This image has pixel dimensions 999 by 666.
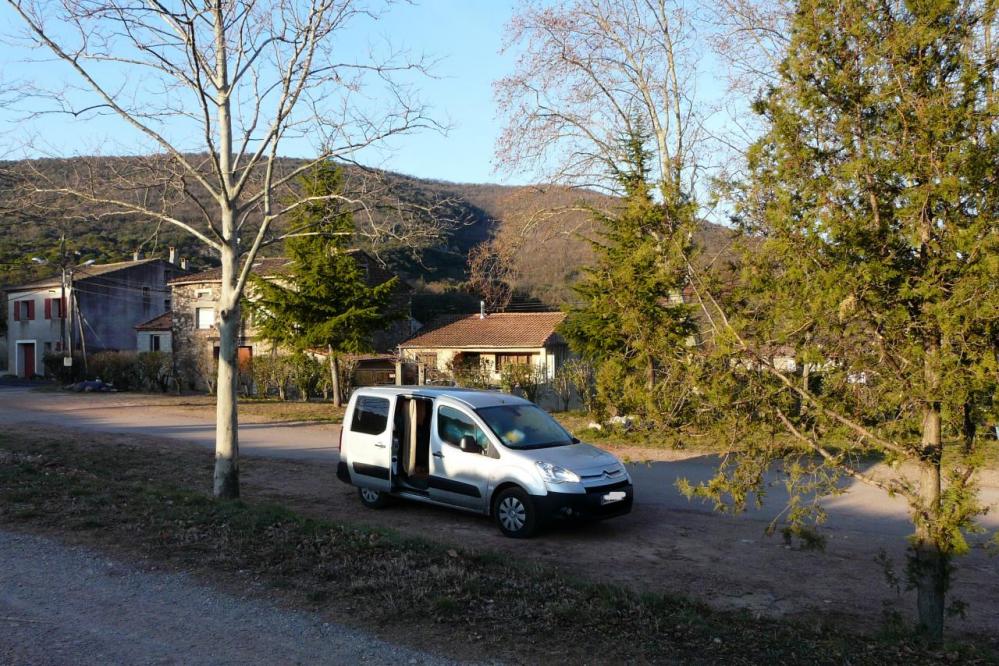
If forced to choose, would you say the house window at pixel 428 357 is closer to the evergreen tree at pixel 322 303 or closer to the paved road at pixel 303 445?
the evergreen tree at pixel 322 303

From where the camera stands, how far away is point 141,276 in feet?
181

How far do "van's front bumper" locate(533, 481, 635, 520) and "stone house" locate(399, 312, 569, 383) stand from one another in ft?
78.6

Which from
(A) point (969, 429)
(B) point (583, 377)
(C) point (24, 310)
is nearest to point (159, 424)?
(B) point (583, 377)

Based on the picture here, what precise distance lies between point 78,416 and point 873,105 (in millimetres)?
24925

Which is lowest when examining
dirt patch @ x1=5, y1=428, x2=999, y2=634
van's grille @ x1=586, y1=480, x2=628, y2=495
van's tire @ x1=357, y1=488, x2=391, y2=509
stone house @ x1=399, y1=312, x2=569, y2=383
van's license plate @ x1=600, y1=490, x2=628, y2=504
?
dirt patch @ x1=5, y1=428, x2=999, y2=634

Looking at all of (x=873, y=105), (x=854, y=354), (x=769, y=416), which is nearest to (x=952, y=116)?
(x=873, y=105)

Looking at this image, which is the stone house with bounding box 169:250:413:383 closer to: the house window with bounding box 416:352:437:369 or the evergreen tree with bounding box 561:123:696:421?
the house window with bounding box 416:352:437:369

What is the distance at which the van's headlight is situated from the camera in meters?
9.05

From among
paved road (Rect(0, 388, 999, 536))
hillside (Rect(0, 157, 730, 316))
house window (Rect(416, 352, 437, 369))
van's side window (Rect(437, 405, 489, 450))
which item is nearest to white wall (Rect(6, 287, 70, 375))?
hillside (Rect(0, 157, 730, 316))

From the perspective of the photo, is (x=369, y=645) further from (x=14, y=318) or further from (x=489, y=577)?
(x=14, y=318)

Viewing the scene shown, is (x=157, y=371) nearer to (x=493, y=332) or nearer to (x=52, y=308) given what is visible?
(x=493, y=332)

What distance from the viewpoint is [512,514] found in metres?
9.25

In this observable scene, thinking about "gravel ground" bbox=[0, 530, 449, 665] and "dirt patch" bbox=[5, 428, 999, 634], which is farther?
"dirt patch" bbox=[5, 428, 999, 634]

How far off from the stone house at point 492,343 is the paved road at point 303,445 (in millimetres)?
11763
